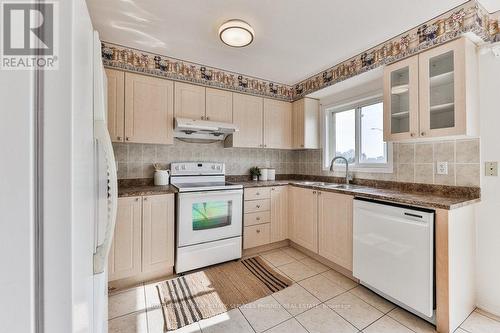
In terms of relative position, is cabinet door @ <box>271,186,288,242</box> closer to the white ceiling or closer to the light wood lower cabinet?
the light wood lower cabinet

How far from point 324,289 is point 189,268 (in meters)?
1.37

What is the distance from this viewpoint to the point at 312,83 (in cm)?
300

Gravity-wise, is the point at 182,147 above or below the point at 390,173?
above

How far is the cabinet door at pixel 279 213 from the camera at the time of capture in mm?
2852

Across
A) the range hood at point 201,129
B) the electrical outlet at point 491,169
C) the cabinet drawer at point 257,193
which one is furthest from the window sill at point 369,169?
the range hood at point 201,129

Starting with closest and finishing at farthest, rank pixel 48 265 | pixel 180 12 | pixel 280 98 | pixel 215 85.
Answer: pixel 48 265
pixel 180 12
pixel 215 85
pixel 280 98

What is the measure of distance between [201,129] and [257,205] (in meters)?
1.19

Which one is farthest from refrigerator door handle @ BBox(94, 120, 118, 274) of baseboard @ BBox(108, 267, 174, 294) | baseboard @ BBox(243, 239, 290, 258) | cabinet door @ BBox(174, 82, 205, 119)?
baseboard @ BBox(243, 239, 290, 258)

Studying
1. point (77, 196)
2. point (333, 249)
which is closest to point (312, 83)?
point (333, 249)

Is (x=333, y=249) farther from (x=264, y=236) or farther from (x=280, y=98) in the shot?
(x=280, y=98)

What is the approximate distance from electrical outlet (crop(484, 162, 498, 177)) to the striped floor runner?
1915 mm

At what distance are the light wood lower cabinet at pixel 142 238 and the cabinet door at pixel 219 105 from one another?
46.2 inches

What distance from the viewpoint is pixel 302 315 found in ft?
5.52

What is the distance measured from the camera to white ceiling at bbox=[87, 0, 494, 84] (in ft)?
5.31
